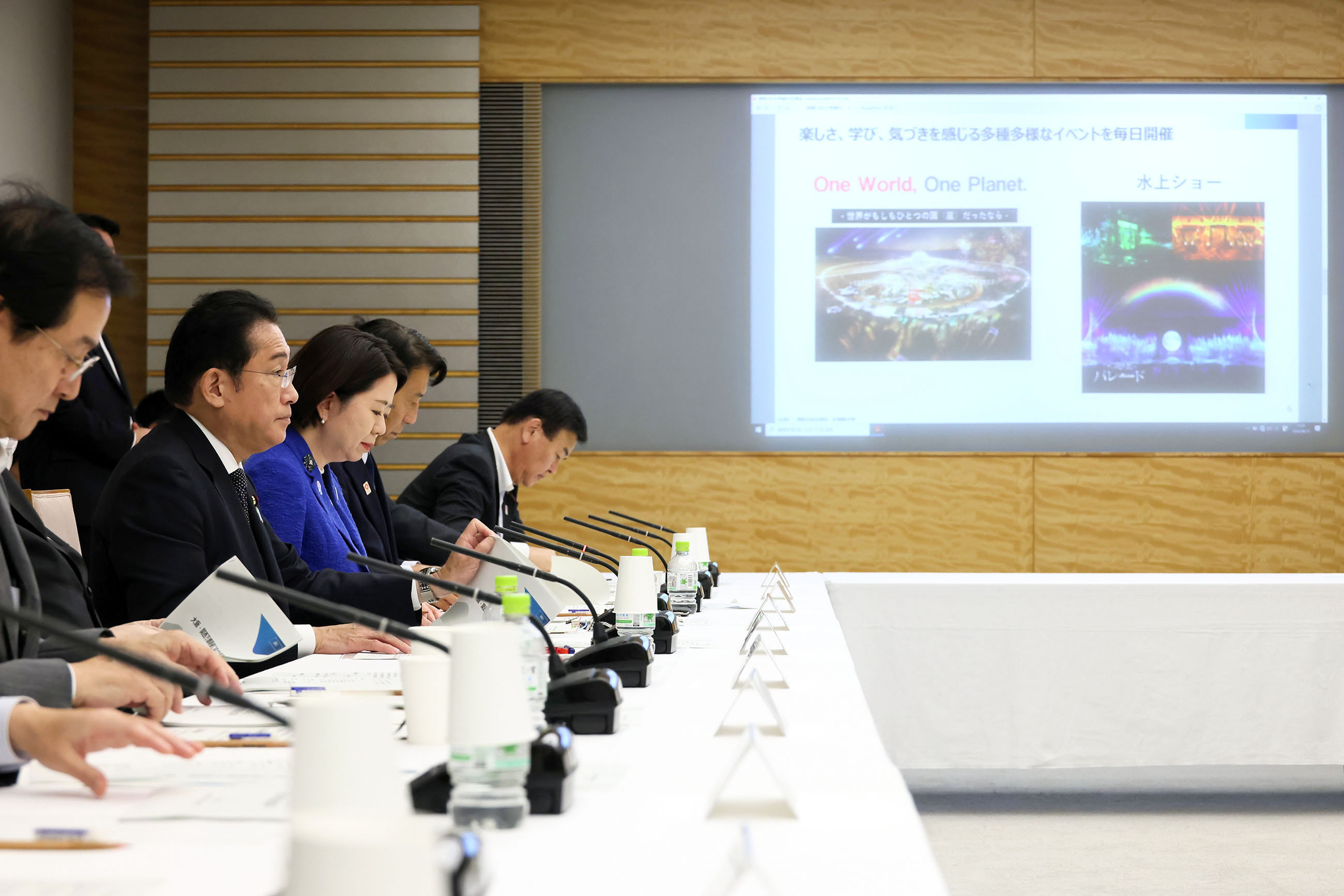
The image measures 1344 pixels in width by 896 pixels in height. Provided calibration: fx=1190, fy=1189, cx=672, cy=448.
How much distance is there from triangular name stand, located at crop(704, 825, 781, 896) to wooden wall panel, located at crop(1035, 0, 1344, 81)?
5197 mm

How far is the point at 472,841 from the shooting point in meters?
0.74

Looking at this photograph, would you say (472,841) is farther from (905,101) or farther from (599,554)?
(905,101)

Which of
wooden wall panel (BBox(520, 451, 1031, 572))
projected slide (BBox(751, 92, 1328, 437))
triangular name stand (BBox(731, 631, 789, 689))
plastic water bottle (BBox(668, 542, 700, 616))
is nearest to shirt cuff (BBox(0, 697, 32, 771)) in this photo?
triangular name stand (BBox(731, 631, 789, 689))

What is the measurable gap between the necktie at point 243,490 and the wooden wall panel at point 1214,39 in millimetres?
4332

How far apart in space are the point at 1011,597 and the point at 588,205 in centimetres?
299

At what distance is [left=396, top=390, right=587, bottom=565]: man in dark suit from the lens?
391 centimetres

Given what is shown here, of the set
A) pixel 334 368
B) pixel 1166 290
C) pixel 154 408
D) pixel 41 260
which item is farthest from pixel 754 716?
pixel 1166 290

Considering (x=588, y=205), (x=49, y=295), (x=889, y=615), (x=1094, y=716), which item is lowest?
(x=1094, y=716)

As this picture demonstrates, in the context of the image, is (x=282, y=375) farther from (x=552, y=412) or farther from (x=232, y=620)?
(x=552, y=412)

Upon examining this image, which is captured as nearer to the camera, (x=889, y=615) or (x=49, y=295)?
(x=49, y=295)

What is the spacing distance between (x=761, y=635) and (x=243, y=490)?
1018 millimetres

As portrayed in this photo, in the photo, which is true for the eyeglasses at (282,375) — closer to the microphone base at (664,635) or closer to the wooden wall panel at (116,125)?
the microphone base at (664,635)

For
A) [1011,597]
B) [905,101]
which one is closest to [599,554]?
[1011,597]

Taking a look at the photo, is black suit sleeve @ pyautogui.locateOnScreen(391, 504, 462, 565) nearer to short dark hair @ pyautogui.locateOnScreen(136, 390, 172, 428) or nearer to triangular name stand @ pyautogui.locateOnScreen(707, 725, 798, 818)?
short dark hair @ pyautogui.locateOnScreen(136, 390, 172, 428)
